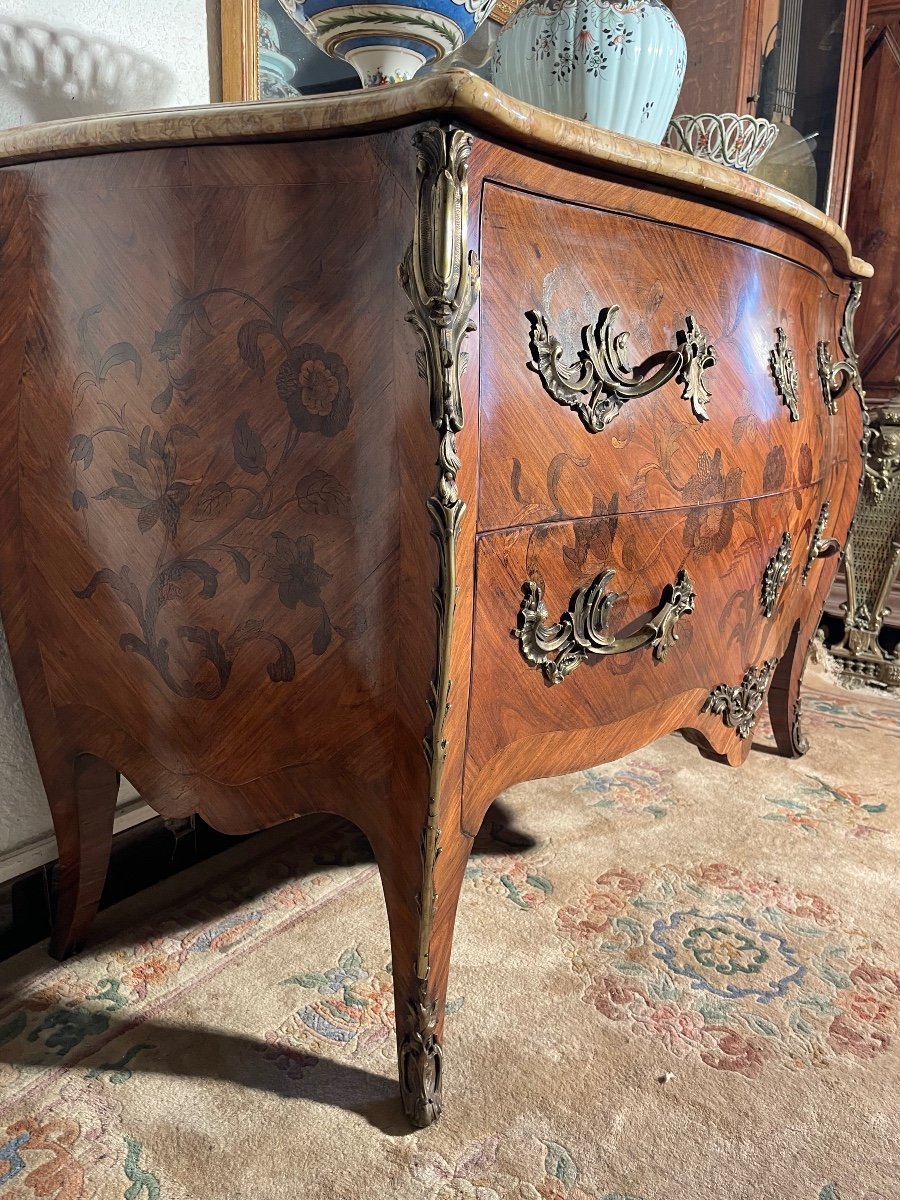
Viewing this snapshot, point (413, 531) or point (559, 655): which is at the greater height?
point (413, 531)

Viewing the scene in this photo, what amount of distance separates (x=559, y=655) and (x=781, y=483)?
0.41 meters

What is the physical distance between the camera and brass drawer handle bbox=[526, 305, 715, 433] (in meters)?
0.69

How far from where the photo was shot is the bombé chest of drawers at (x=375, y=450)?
2.04ft

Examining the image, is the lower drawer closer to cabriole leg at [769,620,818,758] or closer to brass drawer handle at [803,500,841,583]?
brass drawer handle at [803,500,841,583]

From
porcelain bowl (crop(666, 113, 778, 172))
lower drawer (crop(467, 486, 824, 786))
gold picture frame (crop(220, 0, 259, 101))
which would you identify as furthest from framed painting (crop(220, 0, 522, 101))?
lower drawer (crop(467, 486, 824, 786))

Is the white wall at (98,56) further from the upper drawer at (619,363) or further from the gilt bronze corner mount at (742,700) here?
the gilt bronze corner mount at (742,700)

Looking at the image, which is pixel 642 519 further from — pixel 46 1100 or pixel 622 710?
pixel 46 1100

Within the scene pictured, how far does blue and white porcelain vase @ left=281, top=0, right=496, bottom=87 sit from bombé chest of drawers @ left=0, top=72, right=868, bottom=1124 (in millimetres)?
308

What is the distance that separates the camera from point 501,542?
687 mm

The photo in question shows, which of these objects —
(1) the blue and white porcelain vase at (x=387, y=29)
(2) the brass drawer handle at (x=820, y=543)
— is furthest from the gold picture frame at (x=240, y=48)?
(2) the brass drawer handle at (x=820, y=543)

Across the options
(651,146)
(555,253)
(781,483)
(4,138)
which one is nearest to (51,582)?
(4,138)

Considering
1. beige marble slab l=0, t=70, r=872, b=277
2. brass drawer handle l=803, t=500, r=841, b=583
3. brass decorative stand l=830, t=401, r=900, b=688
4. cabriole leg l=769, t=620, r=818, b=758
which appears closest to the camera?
beige marble slab l=0, t=70, r=872, b=277

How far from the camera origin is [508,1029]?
88 cm

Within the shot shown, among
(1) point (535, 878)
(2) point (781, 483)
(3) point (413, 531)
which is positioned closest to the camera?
(3) point (413, 531)
